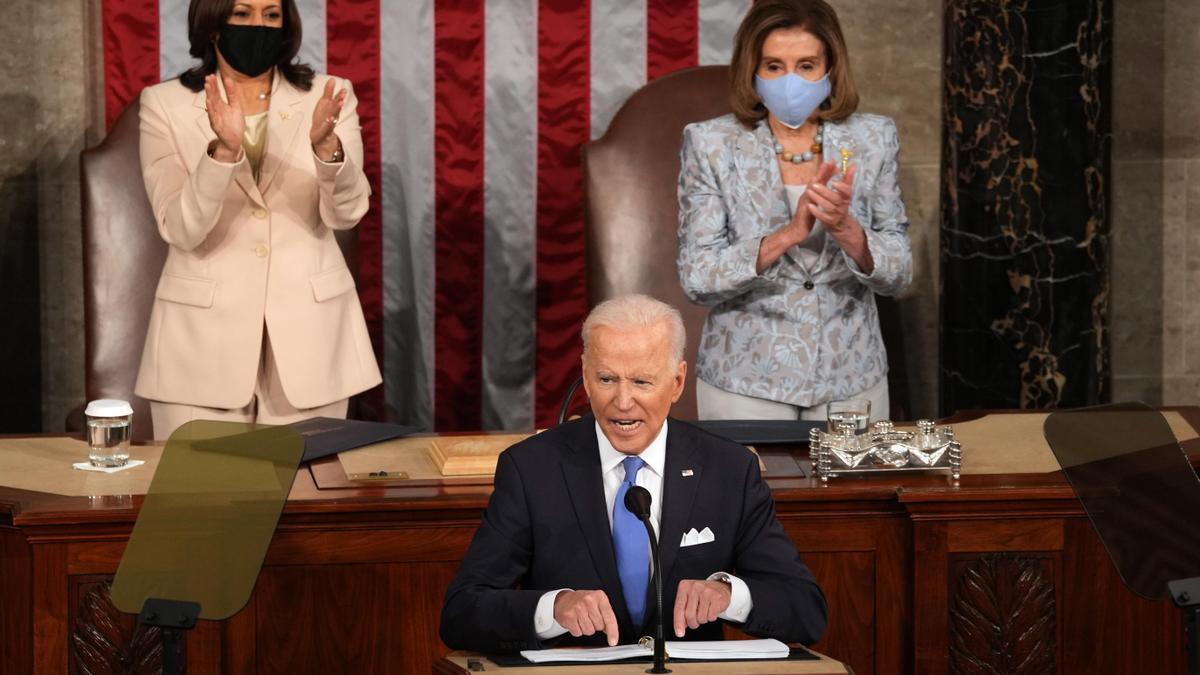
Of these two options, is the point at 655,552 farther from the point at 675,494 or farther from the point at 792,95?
the point at 792,95

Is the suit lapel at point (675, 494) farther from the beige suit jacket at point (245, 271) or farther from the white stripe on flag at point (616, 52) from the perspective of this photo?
the white stripe on flag at point (616, 52)

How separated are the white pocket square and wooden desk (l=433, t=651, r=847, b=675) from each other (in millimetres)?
406

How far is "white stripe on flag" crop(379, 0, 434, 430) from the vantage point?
5914 mm

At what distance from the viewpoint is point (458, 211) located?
19.8 ft

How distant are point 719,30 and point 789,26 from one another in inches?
66.8

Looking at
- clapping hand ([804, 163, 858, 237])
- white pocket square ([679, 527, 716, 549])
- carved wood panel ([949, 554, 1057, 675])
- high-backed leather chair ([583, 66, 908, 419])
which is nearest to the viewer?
white pocket square ([679, 527, 716, 549])

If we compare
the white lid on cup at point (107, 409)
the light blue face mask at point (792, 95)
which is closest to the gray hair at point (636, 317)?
the white lid on cup at point (107, 409)

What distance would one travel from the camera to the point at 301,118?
471cm

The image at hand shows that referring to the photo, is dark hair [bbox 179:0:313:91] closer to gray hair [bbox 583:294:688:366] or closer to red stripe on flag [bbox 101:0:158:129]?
red stripe on flag [bbox 101:0:158:129]

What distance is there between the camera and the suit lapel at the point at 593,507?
116 inches

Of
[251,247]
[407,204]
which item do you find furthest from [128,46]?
[251,247]

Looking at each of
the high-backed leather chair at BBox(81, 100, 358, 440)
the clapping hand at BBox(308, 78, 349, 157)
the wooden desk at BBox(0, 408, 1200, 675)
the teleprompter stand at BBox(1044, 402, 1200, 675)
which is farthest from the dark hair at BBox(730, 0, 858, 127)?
the high-backed leather chair at BBox(81, 100, 358, 440)

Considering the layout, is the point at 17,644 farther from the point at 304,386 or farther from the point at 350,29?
the point at 350,29

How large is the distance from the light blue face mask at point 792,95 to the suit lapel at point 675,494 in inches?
57.2
